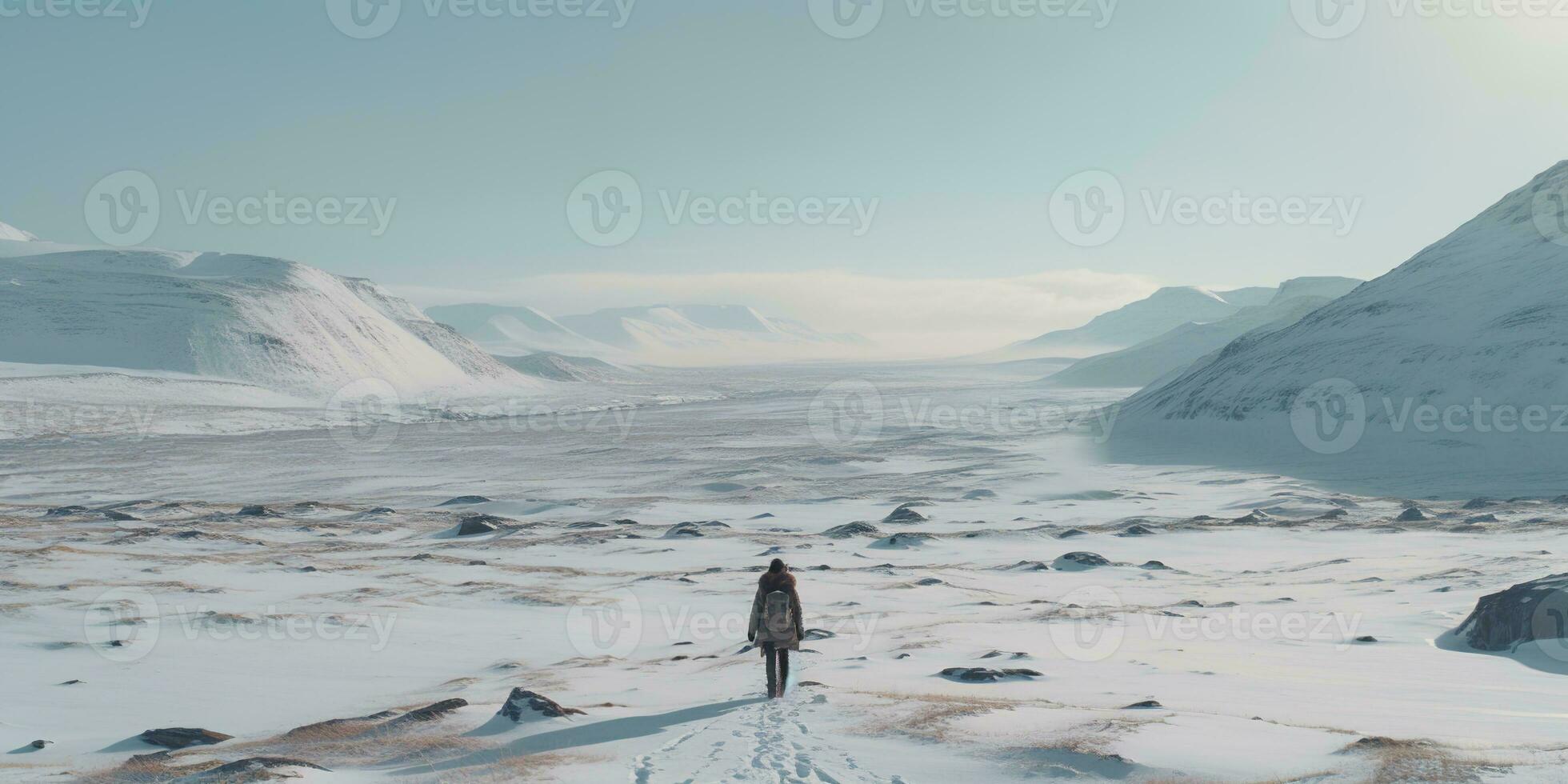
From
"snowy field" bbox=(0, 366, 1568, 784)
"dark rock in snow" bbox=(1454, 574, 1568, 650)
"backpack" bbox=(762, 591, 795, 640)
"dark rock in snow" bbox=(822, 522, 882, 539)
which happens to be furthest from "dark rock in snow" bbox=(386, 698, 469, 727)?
"dark rock in snow" bbox=(822, 522, 882, 539)

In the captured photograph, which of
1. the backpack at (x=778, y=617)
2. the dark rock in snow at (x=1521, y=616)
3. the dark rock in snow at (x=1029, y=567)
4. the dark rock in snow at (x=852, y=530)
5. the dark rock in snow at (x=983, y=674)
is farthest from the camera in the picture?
the dark rock in snow at (x=852, y=530)

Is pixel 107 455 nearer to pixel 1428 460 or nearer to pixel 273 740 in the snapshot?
pixel 273 740

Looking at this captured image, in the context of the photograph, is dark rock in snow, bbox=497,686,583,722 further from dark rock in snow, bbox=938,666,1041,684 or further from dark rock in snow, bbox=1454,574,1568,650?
dark rock in snow, bbox=1454,574,1568,650

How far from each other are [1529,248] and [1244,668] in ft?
336

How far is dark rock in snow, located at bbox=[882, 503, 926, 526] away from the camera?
43.5 metres

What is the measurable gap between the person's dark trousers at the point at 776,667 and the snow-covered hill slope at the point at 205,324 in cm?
14375

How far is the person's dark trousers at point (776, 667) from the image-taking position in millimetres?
12820

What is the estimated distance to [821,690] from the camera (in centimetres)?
1326

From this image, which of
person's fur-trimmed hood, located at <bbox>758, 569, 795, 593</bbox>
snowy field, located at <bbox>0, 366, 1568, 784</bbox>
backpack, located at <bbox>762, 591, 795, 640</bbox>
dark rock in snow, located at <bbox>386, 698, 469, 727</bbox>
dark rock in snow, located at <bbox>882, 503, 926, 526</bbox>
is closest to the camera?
snowy field, located at <bbox>0, 366, 1568, 784</bbox>

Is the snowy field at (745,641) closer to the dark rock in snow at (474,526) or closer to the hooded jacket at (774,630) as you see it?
the dark rock in snow at (474,526)

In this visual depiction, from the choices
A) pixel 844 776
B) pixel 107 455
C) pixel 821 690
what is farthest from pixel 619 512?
pixel 107 455

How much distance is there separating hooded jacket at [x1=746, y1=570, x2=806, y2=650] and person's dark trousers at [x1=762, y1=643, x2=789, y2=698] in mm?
99

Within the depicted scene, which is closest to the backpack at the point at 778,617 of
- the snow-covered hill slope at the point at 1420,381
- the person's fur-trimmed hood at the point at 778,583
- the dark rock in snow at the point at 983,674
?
the person's fur-trimmed hood at the point at 778,583

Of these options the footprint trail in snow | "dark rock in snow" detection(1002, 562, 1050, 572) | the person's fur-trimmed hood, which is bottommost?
"dark rock in snow" detection(1002, 562, 1050, 572)
